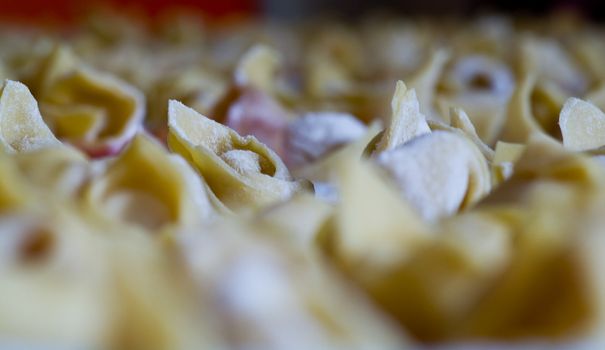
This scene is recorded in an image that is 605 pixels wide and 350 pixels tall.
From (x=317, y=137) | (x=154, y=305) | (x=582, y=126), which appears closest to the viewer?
(x=154, y=305)

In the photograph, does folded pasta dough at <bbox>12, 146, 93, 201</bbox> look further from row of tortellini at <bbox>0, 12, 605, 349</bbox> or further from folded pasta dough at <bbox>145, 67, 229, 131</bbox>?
folded pasta dough at <bbox>145, 67, 229, 131</bbox>

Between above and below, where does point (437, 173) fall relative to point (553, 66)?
above

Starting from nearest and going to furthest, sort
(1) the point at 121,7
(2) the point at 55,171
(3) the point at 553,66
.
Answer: (2) the point at 55,171
(3) the point at 553,66
(1) the point at 121,7

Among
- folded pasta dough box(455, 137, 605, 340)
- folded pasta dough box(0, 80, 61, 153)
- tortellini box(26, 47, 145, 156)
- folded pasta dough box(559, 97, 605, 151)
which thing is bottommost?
tortellini box(26, 47, 145, 156)

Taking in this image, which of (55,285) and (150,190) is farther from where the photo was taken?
(150,190)

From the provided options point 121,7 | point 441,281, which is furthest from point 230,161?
point 121,7

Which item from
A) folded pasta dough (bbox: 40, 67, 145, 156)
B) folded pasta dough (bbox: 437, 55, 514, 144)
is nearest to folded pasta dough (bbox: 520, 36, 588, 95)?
folded pasta dough (bbox: 437, 55, 514, 144)

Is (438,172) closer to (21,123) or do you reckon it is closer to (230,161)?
(230,161)
